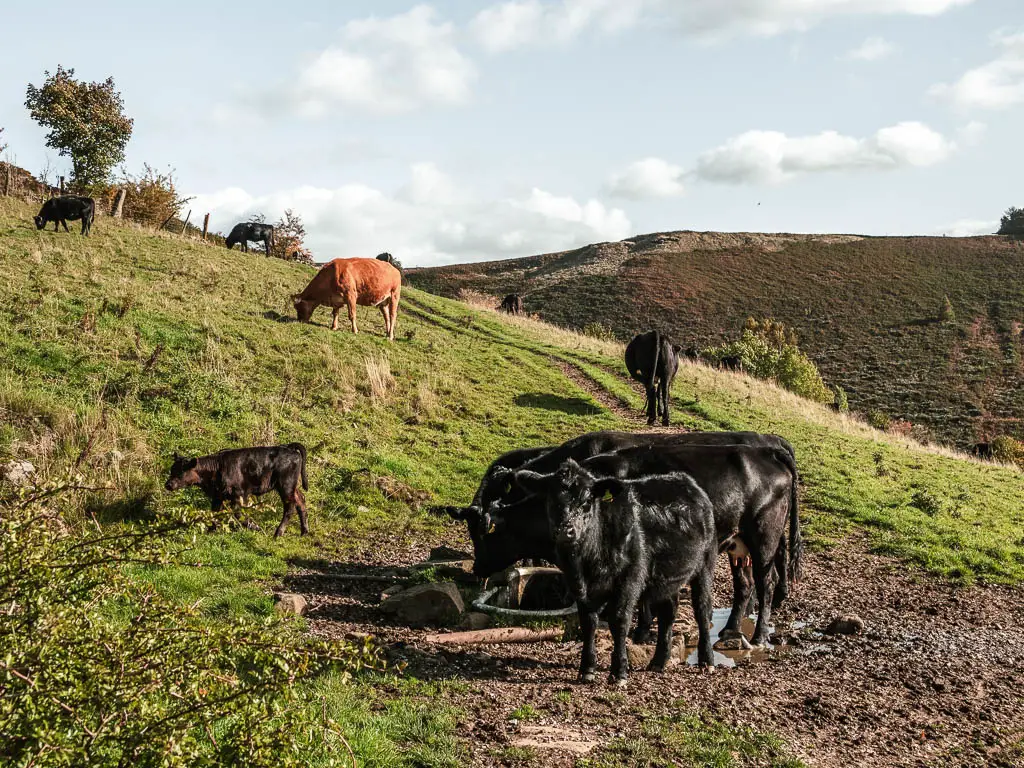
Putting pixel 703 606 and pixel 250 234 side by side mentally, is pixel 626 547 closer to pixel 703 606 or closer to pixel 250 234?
pixel 703 606

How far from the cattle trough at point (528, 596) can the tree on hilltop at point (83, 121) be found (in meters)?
41.1

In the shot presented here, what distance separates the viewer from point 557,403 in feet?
72.6

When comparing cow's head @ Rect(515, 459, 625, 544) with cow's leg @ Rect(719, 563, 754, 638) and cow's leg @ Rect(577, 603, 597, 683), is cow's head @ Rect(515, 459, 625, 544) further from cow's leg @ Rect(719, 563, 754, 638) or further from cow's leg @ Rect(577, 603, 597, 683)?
cow's leg @ Rect(719, 563, 754, 638)

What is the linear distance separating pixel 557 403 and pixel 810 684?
593 inches

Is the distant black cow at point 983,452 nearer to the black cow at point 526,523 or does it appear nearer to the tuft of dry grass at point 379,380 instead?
the tuft of dry grass at point 379,380

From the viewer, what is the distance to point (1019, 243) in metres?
80.9

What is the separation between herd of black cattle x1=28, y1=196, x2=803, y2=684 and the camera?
24.2 feet

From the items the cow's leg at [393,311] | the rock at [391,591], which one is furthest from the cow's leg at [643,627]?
the cow's leg at [393,311]

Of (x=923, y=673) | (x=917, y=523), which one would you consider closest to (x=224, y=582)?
(x=923, y=673)

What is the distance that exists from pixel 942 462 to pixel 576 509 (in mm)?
17051

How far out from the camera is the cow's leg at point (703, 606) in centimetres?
779

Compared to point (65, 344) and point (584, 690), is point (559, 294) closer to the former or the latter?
point (65, 344)

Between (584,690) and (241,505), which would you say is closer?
(241,505)

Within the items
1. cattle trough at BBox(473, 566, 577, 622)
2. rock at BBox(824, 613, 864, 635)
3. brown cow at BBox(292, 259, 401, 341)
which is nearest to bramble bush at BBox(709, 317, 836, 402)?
brown cow at BBox(292, 259, 401, 341)
